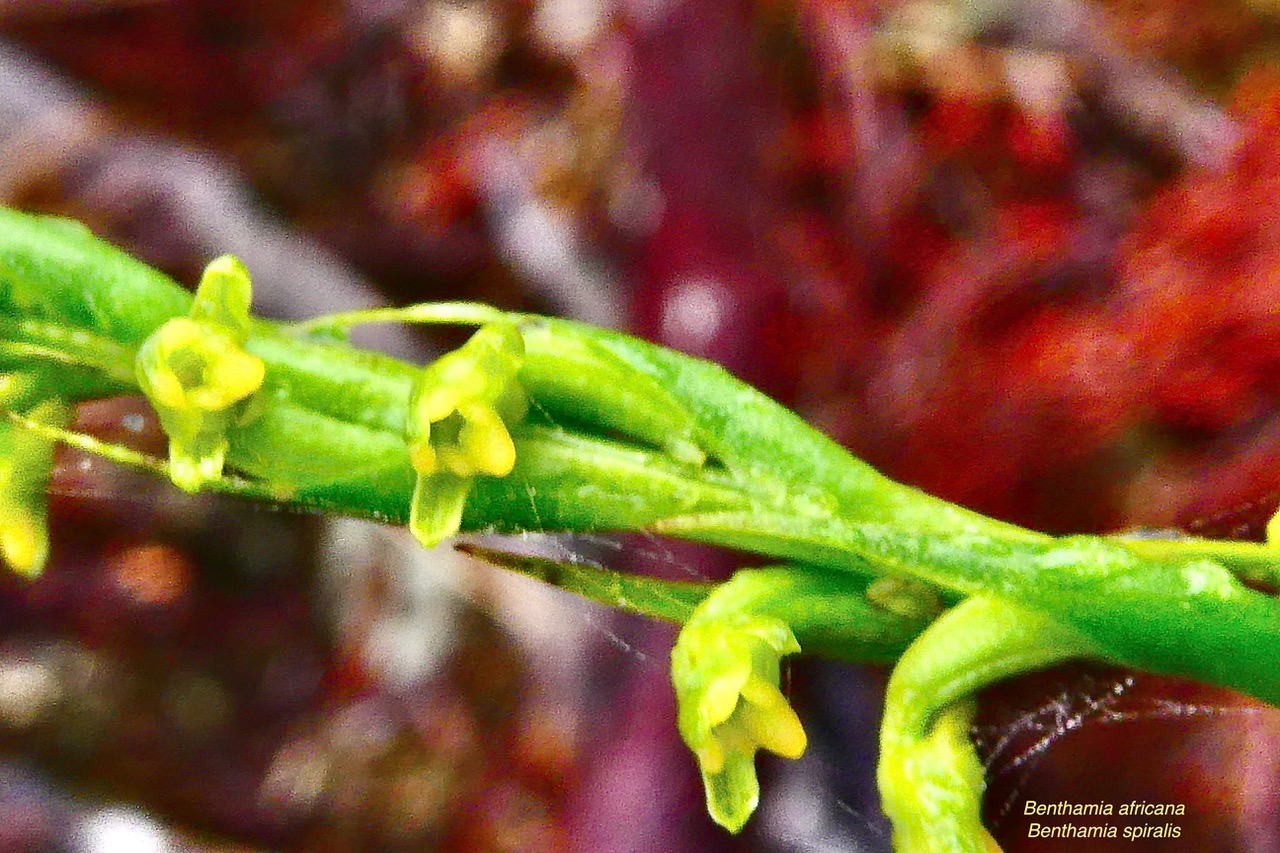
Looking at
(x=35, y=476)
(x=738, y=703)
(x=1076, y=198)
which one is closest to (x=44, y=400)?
(x=35, y=476)

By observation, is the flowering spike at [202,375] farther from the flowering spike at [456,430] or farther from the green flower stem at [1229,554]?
the green flower stem at [1229,554]

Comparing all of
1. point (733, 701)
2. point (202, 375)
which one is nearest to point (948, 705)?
point (733, 701)

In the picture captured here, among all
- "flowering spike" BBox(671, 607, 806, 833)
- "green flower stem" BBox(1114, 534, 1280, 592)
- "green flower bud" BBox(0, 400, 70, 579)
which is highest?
"green flower stem" BBox(1114, 534, 1280, 592)

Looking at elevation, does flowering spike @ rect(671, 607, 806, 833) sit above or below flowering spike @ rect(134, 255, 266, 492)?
below

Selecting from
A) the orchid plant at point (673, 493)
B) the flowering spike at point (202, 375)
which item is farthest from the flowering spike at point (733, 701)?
the flowering spike at point (202, 375)

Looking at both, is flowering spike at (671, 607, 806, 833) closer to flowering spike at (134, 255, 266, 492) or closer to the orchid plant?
the orchid plant

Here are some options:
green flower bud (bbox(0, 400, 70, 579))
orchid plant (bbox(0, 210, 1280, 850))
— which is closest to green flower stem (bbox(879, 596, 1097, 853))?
orchid plant (bbox(0, 210, 1280, 850))

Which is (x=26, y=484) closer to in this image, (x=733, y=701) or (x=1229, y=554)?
(x=733, y=701)
